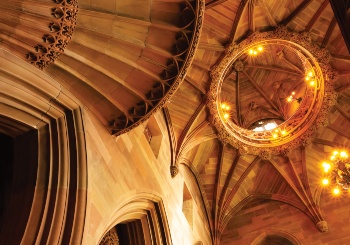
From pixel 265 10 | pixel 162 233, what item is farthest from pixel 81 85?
pixel 265 10

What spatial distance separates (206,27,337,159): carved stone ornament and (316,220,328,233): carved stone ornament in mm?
2323

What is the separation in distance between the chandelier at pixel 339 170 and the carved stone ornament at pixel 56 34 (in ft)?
24.1

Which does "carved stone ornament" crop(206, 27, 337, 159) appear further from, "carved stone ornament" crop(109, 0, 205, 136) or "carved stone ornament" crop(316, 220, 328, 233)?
"carved stone ornament" crop(109, 0, 205, 136)

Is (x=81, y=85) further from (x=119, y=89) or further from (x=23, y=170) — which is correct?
(x=23, y=170)

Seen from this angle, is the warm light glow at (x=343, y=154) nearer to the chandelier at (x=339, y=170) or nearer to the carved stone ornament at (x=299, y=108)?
the chandelier at (x=339, y=170)

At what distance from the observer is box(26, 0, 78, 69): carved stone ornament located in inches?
187

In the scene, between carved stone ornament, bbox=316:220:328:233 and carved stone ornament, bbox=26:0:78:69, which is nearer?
carved stone ornament, bbox=26:0:78:69

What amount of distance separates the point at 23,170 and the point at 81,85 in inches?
62.5

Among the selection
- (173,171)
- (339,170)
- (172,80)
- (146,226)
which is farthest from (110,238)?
(339,170)

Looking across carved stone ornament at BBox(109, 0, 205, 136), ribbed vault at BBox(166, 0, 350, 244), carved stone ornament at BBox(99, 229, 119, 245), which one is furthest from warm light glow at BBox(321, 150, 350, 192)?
carved stone ornament at BBox(99, 229, 119, 245)

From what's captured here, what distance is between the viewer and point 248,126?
13531 millimetres

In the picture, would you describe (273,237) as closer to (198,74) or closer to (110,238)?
(198,74)

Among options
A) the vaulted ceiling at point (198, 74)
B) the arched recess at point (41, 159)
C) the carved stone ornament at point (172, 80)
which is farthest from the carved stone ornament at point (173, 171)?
the arched recess at point (41, 159)

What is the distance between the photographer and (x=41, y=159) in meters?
4.98
